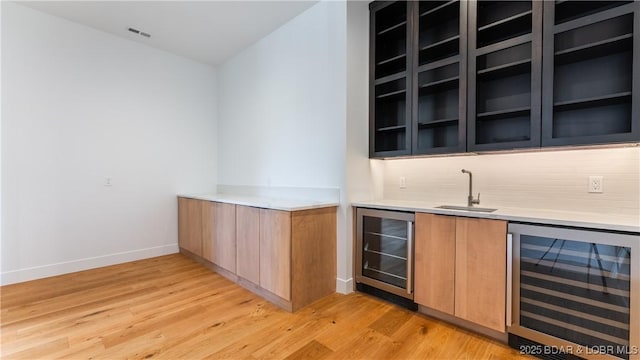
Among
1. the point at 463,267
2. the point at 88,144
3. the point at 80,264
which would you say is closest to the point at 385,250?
the point at 463,267

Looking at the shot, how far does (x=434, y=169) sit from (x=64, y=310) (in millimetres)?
3514

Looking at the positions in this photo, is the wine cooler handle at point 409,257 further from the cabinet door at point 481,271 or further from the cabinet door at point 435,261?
the cabinet door at point 481,271

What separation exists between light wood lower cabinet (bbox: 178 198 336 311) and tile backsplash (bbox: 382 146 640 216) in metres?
1.02

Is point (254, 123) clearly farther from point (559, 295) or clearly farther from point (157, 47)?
point (559, 295)

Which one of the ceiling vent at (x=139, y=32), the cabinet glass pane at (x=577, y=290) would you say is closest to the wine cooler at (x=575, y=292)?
the cabinet glass pane at (x=577, y=290)

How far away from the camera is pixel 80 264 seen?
3.21 m

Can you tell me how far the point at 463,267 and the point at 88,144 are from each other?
417cm

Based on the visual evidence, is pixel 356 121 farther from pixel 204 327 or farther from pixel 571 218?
pixel 204 327

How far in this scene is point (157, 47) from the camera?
377 centimetres

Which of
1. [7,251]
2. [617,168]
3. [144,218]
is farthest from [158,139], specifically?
[617,168]

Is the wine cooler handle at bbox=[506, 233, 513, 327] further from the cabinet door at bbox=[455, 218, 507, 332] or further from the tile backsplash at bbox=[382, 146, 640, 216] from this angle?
the tile backsplash at bbox=[382, 146, 640, 216]

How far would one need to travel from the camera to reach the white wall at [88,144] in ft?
9.40

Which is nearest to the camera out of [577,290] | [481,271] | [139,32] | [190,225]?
[577,290]

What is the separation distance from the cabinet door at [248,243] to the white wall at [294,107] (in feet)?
2.21
